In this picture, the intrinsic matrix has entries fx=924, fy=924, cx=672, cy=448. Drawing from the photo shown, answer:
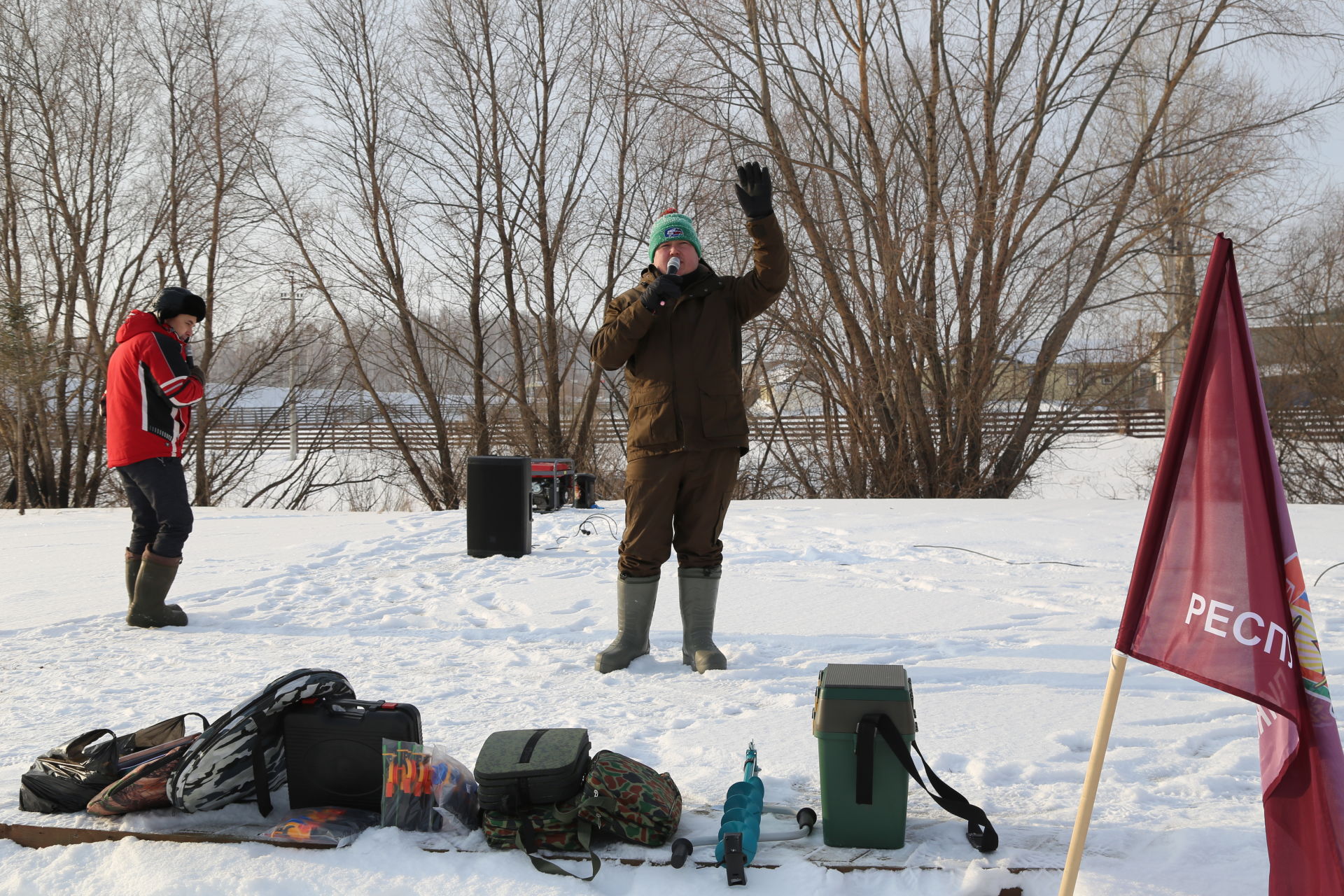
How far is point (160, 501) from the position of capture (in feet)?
14.5

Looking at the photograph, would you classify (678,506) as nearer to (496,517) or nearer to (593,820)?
(593,820)

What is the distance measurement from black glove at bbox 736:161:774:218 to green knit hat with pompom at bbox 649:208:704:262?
0.27m

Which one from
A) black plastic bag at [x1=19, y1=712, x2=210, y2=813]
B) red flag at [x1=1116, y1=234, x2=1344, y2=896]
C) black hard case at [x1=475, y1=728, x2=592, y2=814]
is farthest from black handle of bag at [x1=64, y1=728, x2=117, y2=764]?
red flag at [x1=1116, y1=234, x2=1344, y2=896]

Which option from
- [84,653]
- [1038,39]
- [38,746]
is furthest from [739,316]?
[1038,39]

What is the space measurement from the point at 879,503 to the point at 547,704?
650 centimetres

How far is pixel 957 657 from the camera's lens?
3711mm

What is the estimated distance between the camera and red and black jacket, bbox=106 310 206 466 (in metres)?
4.36

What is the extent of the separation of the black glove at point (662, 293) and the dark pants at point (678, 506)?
0.56 m

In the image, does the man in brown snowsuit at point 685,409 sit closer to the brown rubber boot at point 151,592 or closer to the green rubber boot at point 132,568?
the brown rubber boot at point 151,592

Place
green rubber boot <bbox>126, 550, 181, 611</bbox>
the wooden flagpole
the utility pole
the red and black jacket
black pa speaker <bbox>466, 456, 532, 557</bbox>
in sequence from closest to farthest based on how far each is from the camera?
1. the wooden flagpole
2. the red and black jacket
3. green rubber boot <bbox>126, 550, 181, 611</bbox>
4. black pa speaker <bbox>466, 456, 532, 557</bbox>
5. the utility pole

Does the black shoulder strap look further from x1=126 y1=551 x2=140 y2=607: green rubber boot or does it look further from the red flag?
x1=126 y1=551 x2=140 y2=607: green rubber boot

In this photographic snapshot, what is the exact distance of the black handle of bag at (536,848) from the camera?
194 cm

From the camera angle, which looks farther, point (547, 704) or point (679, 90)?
point (679, 90)

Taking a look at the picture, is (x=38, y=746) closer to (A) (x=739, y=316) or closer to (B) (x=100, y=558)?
(A) (x=739, y=316)
